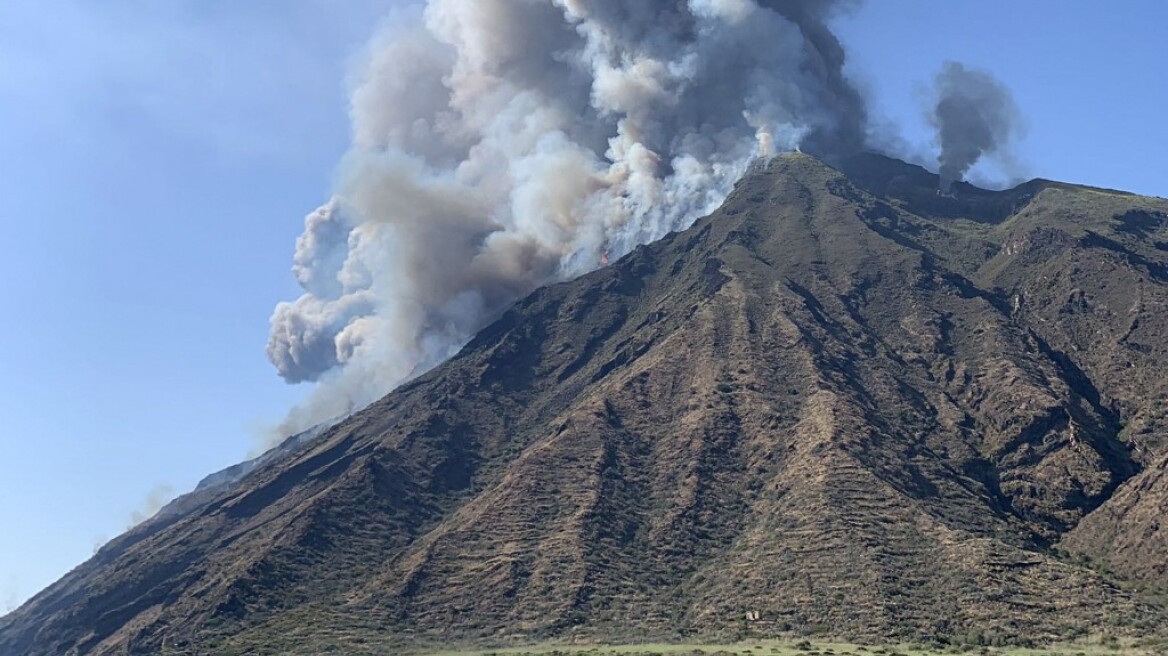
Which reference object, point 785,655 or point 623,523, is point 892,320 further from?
point 785,655

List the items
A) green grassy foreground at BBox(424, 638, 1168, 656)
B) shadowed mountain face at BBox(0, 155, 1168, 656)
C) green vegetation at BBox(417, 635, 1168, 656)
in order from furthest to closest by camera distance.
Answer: shadowed mountain face at BBox(0, 155, 1168, 656) → green vegetation at BBox(417, 635, 1168, 656) → green grassy foreground at BBox(424, 638, 1168, 656)

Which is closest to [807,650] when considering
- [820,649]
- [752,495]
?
[820,649]

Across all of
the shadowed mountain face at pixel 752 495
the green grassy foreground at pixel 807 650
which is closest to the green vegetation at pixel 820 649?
the green grassy foreground at pixel 807 650

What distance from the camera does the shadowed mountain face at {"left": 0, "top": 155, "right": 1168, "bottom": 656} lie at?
410ft

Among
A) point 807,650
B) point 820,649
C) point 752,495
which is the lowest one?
point 820,649

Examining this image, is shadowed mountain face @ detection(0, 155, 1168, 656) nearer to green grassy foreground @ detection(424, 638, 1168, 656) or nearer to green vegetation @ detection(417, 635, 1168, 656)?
green vegetation @ detection(417, 635, 1168, 656)

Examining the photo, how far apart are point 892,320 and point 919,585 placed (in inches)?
2965

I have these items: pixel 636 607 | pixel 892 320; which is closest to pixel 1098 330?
pixel 892 320

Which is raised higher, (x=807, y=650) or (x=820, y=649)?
(x=807, y=650)

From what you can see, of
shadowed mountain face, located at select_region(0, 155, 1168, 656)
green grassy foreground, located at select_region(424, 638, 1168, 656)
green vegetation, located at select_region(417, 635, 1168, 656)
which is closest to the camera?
green grassy foreground, located at select_region(424, 638, 1168, 656)

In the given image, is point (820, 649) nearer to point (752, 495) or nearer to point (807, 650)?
point (807, 650)

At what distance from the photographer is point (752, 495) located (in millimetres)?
148125

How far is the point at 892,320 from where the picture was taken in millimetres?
189250

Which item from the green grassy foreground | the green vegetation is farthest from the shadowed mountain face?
the green grassy foreground
